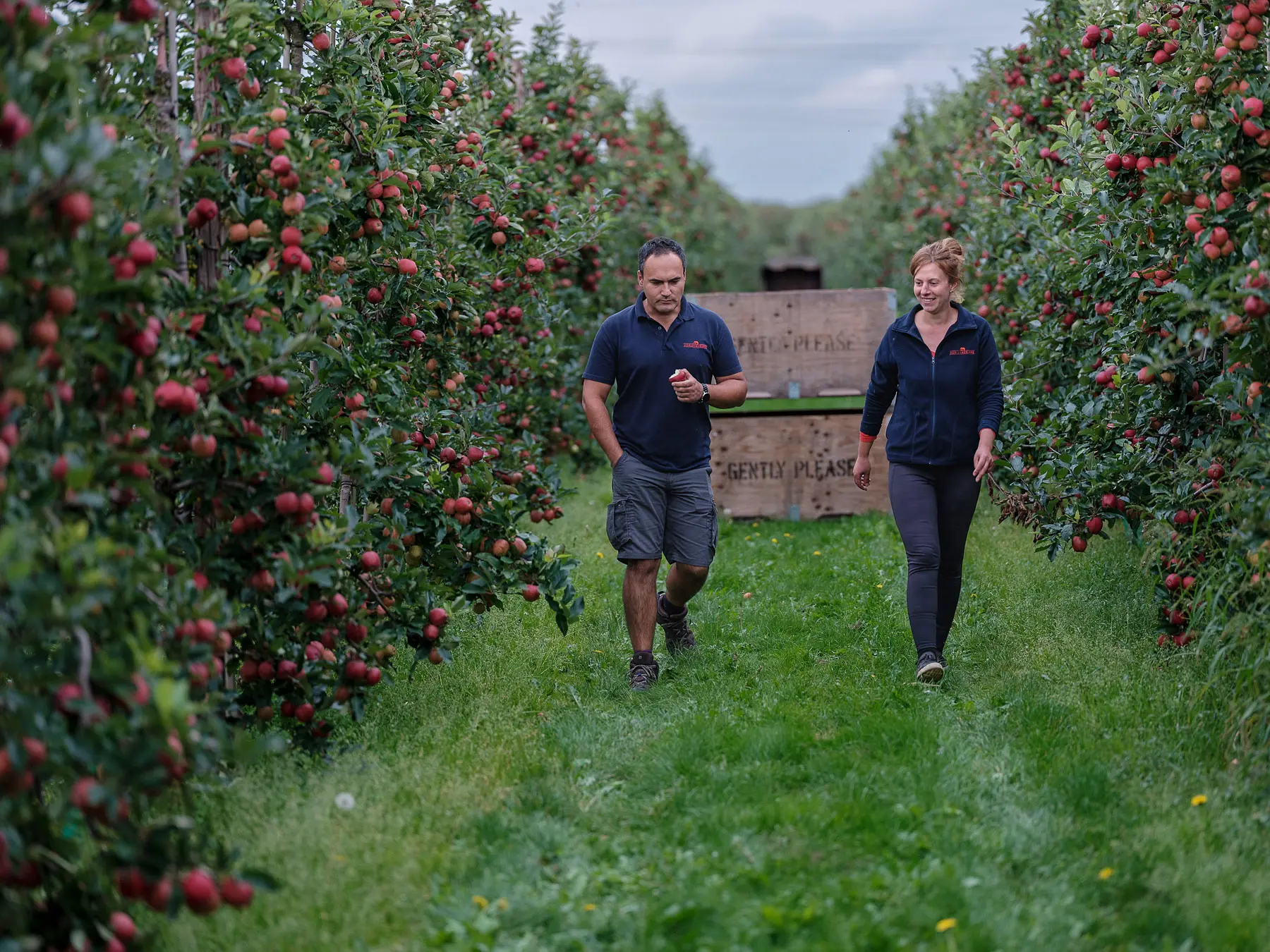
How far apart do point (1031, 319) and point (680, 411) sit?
294cm

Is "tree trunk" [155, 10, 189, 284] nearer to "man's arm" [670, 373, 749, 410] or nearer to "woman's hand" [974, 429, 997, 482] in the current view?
"man's arm" [670, 373, 749, 410]

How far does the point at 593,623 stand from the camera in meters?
6.32

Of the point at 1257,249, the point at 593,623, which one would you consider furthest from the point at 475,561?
the point at 1257,249

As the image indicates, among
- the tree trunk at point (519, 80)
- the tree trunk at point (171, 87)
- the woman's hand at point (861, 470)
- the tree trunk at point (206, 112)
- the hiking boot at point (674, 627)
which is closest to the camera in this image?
the tree trunk at point (171, 87)

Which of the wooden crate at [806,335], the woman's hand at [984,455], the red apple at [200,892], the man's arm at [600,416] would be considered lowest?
the red apple at [200,892]

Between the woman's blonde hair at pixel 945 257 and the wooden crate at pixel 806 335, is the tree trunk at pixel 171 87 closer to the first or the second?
the woman's blonde hair at pixel 945 257

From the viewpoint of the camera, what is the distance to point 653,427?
5277 millimetres

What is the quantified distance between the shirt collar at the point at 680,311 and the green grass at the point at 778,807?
1.55 m

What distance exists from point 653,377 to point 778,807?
207 centimetres

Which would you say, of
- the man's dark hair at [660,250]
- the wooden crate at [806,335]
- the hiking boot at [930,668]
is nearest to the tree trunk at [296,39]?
the man's dark hair at [660,250]

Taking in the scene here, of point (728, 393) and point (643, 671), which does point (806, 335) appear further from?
point (643, 671)

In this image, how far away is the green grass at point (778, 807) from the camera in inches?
124

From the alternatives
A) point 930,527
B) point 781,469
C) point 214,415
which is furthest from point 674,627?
point 781,469

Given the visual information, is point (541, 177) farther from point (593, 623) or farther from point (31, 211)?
point (31, 211)
